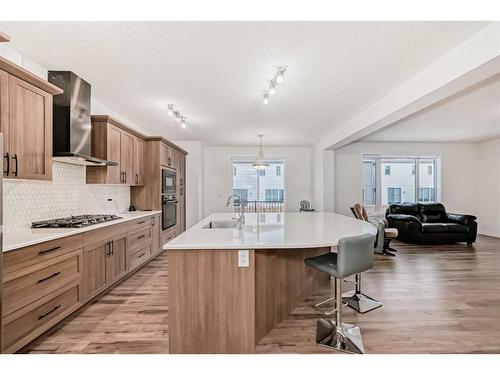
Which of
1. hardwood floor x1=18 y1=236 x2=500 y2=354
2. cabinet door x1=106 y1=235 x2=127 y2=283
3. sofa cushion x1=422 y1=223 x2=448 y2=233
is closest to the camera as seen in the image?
hardwood floor x1=18 y1=236 x2=500 y2=354

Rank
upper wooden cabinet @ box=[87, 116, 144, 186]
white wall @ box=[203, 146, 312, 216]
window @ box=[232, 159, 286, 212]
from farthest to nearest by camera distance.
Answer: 1. window @ box=[232, 159, 286, 212]
2. white wall @ box=[203, 146, 312, 216]
3. upper wooden cabinet @ box=[87, 116, 144, 186]

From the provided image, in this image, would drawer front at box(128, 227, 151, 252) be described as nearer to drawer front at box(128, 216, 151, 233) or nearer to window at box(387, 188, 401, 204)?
drawer front at box(128, 216, 151, 233)

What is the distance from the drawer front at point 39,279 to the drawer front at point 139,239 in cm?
115

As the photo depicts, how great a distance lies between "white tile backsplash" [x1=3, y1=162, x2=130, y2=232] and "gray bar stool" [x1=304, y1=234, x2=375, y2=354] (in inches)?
112

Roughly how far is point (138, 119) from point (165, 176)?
1.17 meters

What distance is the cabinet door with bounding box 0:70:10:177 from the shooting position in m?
2.06

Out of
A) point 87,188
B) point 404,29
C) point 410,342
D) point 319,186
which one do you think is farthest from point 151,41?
point 319,186

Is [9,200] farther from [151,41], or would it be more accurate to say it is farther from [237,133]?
[237,133]

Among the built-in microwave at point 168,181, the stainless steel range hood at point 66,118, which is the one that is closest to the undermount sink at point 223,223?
the stainless steel range hood at point 66,118

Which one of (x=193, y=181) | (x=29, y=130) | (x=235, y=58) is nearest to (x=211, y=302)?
(x=29, y=130)

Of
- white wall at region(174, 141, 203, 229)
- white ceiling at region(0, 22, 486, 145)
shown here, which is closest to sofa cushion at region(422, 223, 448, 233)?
white ceiling at region(0, 22, 486, 145)

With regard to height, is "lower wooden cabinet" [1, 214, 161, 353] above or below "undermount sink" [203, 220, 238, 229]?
below

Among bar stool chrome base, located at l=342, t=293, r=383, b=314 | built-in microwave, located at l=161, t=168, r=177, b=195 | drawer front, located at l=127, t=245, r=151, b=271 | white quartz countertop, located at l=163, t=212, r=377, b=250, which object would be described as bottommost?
bar stool chrome base, located at l=342, t=293, r=383, b=314

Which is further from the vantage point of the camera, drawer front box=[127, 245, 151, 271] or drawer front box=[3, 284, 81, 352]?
drawer front box=[127, 245, 151, 271]
